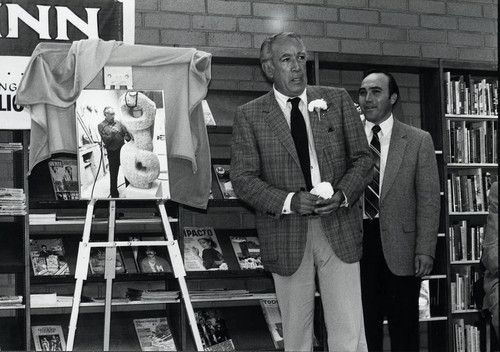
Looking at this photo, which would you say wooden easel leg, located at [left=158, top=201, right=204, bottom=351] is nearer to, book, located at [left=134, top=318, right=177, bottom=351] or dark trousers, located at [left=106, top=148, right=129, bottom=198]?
dark trousers, located at [left=106, top=148, right=129, bottom=198]

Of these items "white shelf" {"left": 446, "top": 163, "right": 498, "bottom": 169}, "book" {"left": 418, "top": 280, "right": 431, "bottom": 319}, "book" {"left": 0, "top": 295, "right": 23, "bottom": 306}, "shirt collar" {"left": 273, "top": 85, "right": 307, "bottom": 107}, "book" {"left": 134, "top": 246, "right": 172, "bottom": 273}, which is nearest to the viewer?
"shirt collar" {"left": 273, "top": 85, "right": 307, "bottom": 107}

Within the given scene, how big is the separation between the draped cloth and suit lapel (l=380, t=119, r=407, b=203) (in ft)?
2.83

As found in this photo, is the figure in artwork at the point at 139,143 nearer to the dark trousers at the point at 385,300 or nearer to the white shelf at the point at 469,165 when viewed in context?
the dark trousers at the point at 385,300

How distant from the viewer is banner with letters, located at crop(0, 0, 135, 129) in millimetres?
4691

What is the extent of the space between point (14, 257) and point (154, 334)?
876 millimetres

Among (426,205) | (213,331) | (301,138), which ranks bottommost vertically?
(213,331)

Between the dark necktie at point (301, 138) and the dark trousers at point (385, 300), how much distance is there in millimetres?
699

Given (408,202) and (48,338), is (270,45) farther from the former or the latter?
(48,338)

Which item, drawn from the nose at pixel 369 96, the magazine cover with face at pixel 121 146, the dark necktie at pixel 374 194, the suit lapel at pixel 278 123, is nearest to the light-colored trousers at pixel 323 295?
the suit lapel at pixel 278 123

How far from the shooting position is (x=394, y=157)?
4.18 m

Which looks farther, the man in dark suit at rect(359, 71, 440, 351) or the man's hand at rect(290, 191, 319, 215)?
the man in dark suit at rect(359, 71, 440, 351)

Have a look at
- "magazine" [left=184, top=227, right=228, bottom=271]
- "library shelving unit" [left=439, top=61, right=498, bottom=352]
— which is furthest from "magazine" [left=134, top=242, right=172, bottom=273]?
"library shelving unit" [left=439, top=61, right=498, bottom=352]

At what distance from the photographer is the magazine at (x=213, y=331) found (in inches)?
193

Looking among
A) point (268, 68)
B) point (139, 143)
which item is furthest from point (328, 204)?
point (139, 143)
